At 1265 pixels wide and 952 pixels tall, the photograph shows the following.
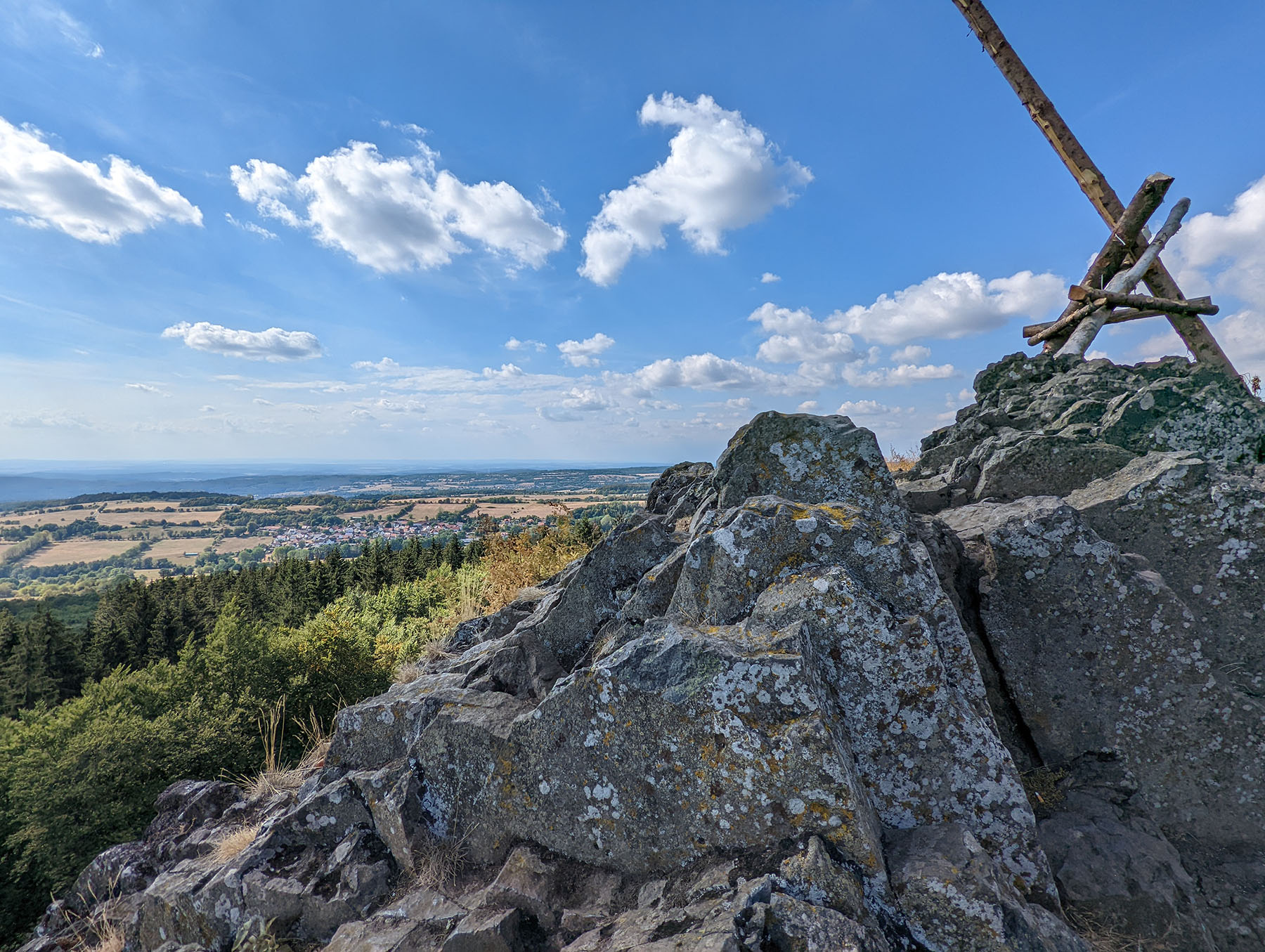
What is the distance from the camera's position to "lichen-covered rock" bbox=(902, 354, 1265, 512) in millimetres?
6387

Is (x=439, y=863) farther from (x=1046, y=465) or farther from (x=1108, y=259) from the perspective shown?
(x=1108, y=259)

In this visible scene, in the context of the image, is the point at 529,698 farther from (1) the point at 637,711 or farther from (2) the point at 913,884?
(2) the point at 913,884

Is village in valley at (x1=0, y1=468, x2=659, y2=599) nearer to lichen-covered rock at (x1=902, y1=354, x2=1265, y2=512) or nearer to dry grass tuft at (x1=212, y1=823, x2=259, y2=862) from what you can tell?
lichen-covered rock at (x1=902, y1=354, x2=1265, y2=512)

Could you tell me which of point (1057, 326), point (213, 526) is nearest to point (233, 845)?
point (1057, 326)

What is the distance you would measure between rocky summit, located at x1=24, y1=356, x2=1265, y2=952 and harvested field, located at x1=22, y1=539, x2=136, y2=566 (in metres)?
156

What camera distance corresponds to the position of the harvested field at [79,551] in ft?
393

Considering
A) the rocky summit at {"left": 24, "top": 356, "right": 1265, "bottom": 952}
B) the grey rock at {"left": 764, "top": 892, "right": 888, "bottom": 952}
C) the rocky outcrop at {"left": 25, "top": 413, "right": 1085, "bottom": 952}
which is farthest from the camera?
the rocky summit at {"left": 24, "top": 356, "right": 1265, "bottom": 952}

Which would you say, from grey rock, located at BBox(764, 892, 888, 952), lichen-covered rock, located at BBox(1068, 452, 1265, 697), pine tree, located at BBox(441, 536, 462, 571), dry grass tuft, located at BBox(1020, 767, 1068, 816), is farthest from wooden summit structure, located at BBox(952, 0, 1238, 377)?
pine tree, located at BBox(441, 536, 462, 571)

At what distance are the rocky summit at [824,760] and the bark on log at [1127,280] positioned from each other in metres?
4.90

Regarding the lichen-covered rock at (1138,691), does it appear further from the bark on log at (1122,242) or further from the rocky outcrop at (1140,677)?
the bark on log at (1122,242)

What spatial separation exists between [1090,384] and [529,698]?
9.00 metres

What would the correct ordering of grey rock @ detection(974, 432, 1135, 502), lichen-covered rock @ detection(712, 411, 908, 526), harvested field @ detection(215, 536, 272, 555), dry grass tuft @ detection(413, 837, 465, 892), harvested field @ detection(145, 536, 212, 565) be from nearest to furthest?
dry grass tuft @ detection(413, 837, 465, 892), lichen-covered rock @ detection(712, 411, 908, 526), grey rock @ detection(974, 432, 1135, 502), harvested field @ detection(215, 536, 272, 555), harvested field @ detection(145, 536, 212, 565)

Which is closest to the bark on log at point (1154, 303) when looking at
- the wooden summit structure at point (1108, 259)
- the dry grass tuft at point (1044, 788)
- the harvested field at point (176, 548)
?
the wooden summit structure at point (1108, 259)

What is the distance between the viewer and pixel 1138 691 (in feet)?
14.6
